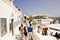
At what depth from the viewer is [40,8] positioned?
1820 cm

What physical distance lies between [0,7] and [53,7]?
49.7 ft

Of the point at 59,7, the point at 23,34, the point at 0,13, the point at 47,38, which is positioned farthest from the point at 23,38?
the point at 59,7

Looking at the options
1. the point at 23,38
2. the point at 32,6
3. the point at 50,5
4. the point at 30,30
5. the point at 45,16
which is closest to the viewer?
the point at 23,38

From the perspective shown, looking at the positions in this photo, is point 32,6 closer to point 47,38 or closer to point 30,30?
point 30,30

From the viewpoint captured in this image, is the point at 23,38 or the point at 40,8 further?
the point at 40,8

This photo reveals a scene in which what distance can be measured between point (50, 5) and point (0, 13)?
1481 centimetres

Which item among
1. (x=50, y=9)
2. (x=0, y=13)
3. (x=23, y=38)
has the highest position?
(x=50, y=9)

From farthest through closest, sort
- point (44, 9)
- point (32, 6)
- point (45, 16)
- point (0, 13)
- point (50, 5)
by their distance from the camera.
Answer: point (45, 16) → point (44, 9) → point (50, 5) → point (32, 6) → point (0, 13)

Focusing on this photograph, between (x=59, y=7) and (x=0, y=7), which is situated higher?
(x=59, y=7)

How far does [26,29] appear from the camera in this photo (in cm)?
558

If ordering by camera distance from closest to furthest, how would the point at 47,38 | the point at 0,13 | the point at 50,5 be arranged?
the point at 0,13 → the point at 47,38 → the point at 50,5

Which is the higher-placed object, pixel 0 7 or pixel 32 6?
pixel 32 6

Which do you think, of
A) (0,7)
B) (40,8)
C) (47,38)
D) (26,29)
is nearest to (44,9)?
(40,8)

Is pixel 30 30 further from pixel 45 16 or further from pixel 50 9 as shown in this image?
pixel 45 16
